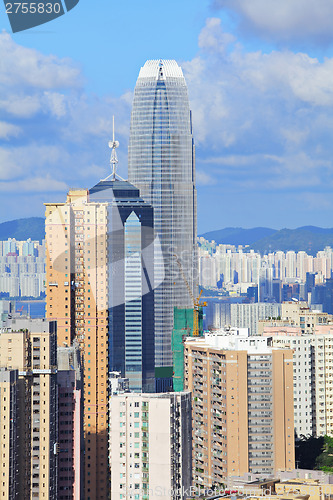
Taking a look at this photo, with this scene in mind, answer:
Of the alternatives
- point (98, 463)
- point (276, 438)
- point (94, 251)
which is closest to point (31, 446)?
point (98, 463)

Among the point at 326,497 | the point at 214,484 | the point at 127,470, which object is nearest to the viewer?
the point at 326,497

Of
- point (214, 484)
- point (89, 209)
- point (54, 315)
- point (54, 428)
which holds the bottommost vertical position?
point (214, 484)

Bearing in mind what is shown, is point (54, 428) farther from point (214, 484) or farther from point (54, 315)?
point (54, 315)

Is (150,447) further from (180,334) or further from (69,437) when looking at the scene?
(180,334)

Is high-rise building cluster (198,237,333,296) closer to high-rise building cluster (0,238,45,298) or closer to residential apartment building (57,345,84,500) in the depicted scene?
high-rise building cluster (0,238,45,298)

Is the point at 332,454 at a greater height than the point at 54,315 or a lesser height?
lesser

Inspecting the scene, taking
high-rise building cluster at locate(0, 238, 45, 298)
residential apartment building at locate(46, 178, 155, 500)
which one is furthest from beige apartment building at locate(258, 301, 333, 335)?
high-rise building cluster at locate(0, 238, 45, 298)

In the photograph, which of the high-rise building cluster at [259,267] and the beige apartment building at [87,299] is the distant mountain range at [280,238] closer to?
the high-rise building cluster at [259,267]
